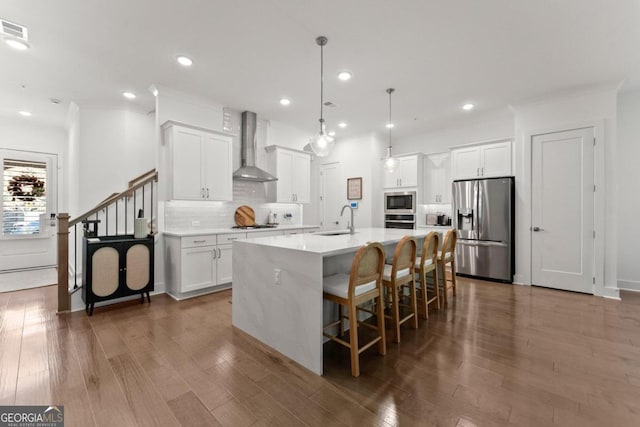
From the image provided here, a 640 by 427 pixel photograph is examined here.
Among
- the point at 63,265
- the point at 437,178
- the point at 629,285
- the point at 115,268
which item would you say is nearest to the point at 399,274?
the point at 115,268

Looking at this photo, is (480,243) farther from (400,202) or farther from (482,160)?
(400,202)

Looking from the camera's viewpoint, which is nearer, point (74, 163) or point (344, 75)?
point (344, 75)

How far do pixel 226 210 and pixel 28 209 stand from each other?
4.28 m

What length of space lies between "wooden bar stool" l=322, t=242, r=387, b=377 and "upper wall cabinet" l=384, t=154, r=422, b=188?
4193mm

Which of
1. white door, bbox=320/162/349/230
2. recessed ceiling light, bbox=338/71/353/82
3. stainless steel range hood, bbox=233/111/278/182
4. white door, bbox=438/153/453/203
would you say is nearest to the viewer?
recessed ceiling light, bbox=338/71/353/82

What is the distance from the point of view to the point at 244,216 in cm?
510

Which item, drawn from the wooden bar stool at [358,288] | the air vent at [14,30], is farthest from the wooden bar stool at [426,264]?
the air vent at [14,30]

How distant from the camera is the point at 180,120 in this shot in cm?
427

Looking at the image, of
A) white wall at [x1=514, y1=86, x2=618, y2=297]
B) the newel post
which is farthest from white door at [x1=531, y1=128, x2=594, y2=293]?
the newel post

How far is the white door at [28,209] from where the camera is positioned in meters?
5.43

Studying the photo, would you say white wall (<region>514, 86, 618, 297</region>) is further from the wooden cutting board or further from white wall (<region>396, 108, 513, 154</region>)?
the wooden cutting board

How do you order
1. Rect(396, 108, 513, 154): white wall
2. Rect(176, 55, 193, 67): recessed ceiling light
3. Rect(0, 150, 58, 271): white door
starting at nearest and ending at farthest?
Rect(176, 55, 193, 67): recessed ceiling light
Rect(396, 108, 513, 154): white wall
Rect(0, 150, 58, 271): white door

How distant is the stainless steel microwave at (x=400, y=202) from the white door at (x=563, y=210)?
213cm

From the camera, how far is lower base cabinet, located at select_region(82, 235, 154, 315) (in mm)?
3269
